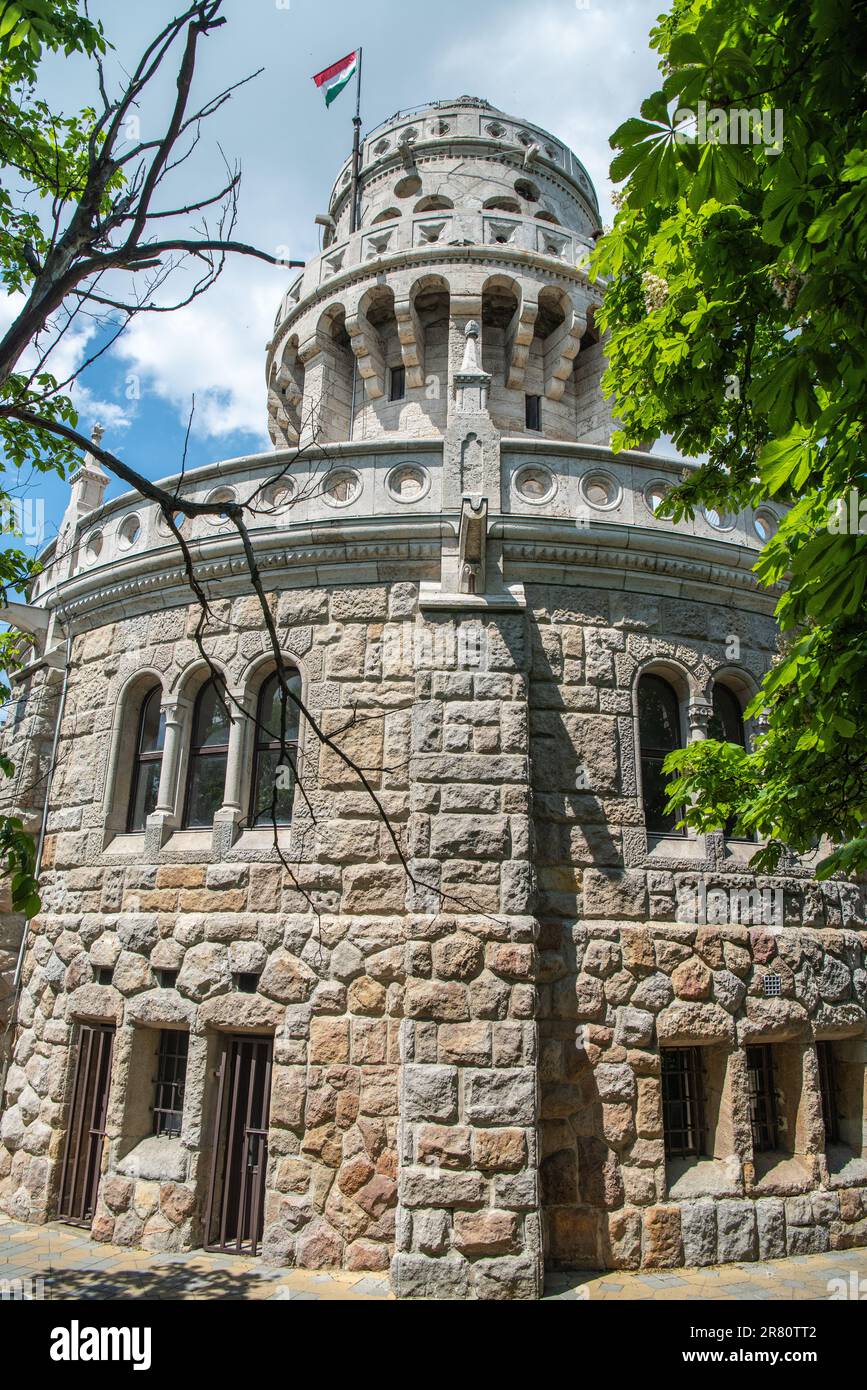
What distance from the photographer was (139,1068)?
770cm

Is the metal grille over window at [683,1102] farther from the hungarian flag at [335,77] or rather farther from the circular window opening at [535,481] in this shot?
the hungarian flag at [335,77]

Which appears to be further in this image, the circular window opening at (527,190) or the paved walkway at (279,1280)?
the circular window opening at (527,190)

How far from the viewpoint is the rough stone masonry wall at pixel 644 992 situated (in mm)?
6707

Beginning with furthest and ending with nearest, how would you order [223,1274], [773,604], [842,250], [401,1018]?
[773,604] < [401,1018] < [223,1274] < [842,250]

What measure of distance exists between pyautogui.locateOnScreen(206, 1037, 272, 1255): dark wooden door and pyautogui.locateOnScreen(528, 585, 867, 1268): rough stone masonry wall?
2421 mm

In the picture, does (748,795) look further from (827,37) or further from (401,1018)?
(827,37)

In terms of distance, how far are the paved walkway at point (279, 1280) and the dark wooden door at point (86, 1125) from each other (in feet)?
2.14

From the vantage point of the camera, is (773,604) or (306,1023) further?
(773,604)

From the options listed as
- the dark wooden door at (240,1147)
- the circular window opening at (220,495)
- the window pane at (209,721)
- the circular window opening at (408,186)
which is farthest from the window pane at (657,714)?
the circular window opening at (408,186)

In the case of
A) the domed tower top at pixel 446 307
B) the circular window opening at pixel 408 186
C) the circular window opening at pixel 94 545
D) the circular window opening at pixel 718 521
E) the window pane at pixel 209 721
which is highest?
the circular window opening at pixel 408 186

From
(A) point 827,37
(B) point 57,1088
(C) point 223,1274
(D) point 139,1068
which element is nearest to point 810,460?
(A) point 827,37

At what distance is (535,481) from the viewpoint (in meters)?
8.30

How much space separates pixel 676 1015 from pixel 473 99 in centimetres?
1643

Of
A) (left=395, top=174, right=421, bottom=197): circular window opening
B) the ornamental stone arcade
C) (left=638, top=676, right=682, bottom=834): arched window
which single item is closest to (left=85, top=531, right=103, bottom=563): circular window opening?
the ornamental stone arcade
